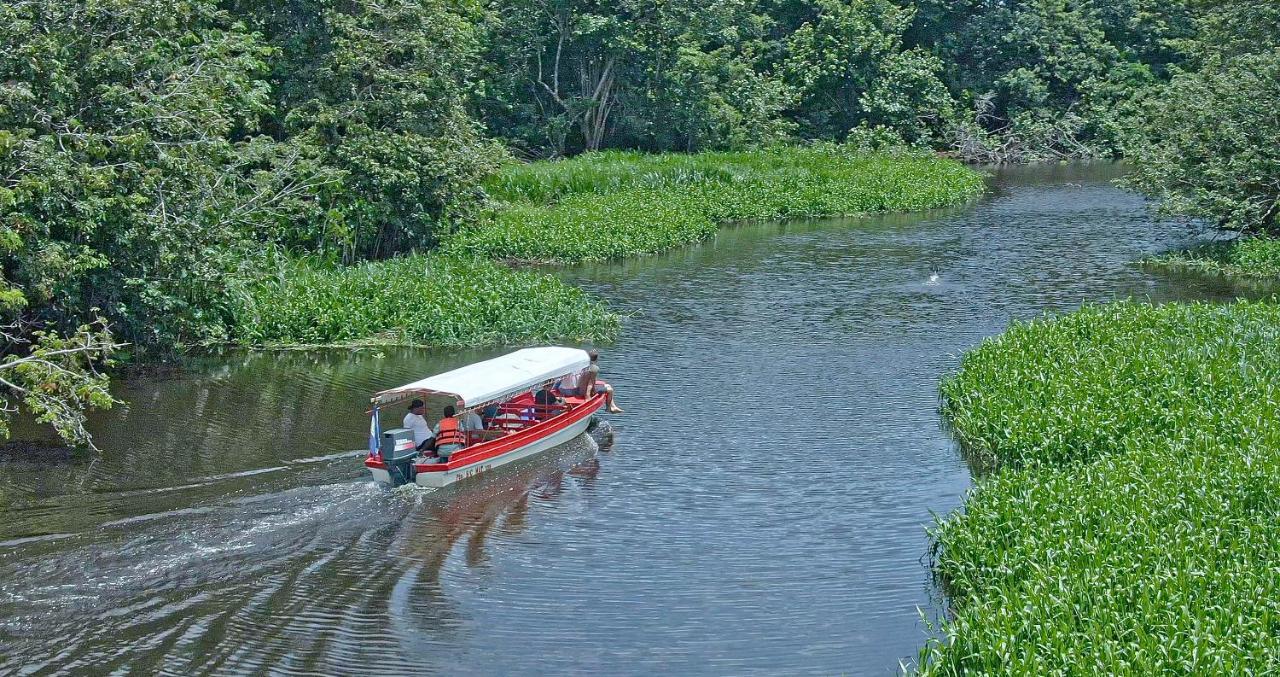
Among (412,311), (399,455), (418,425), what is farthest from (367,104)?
(399,455)

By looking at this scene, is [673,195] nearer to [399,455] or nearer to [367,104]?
[367,104]

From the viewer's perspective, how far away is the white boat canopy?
56.2 ft

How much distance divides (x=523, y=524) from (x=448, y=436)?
6.21ft

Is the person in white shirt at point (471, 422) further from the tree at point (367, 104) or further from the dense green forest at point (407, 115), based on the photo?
the tree at point (367, 104)

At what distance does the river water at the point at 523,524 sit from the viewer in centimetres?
1216

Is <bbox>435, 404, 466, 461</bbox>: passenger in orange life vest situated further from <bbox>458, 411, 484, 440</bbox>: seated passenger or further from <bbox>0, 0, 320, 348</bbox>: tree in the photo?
<bbox>0, 0, 320, 348</bbox>: tree

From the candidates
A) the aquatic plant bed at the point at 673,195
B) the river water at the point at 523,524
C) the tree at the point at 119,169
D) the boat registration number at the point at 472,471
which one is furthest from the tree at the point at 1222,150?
the tree at the point at 119,169

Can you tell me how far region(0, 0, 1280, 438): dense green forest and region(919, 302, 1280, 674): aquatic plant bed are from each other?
1128cm

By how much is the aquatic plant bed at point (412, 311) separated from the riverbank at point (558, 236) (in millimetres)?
26

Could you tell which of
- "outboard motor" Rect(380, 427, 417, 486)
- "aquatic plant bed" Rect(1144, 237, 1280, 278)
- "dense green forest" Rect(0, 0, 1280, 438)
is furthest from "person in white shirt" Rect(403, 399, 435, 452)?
"aquatic plant bed" Rect(1144, 237, 1280, 278)

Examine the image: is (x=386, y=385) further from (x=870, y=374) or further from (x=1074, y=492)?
(x=1074, y=492)

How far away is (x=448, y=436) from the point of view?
Answer: 16984 millimetres

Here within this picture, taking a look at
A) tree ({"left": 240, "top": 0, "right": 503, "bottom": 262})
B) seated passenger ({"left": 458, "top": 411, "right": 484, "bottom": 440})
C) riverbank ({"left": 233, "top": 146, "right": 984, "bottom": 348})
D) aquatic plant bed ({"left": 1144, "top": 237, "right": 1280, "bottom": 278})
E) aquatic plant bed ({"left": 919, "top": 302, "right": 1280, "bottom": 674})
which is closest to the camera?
aquatic plant bed ({"left": 919, "top": 302, "right": 1280, "bottom": 674})

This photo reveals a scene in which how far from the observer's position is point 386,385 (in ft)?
71.4
